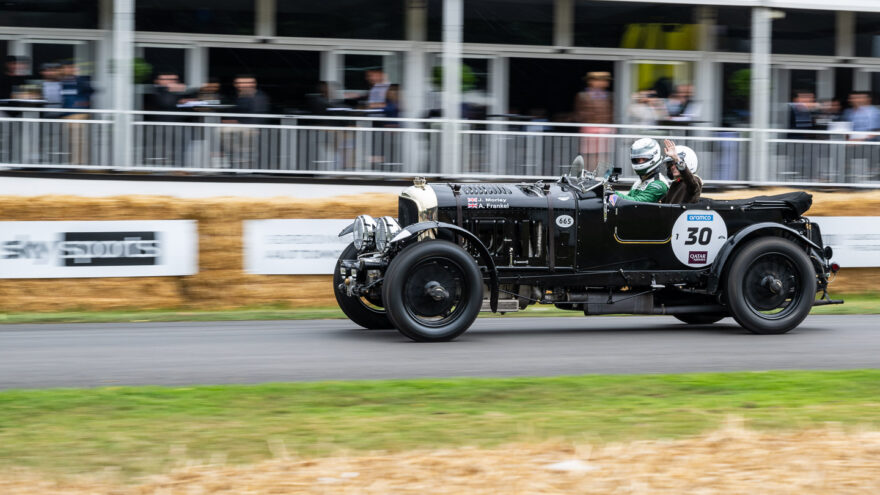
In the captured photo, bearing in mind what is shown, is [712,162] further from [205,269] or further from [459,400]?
[459,400]

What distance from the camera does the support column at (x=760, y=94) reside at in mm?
18188

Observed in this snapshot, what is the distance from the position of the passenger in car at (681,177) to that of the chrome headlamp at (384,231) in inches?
98.2

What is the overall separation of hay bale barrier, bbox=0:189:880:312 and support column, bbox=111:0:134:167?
3180 mm

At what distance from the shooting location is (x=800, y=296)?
1027cm

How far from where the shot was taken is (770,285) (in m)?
10.2

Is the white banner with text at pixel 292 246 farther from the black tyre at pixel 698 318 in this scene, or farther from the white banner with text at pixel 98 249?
the black tyre at pixel 698 318

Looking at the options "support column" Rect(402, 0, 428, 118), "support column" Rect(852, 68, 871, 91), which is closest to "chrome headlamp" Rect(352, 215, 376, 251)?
"support column" Rect(402, 0, 428, 118)

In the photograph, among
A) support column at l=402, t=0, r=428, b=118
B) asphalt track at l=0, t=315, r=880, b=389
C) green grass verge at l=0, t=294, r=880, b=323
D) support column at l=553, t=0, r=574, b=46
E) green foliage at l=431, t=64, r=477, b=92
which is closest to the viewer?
asphalt track at l=0, t=315, r=880, b=389

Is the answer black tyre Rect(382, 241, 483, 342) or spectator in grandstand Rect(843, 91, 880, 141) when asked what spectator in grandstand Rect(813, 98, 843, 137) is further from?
black tyre Rect(382, 241, 483, 342)

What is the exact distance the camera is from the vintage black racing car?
32.5ft

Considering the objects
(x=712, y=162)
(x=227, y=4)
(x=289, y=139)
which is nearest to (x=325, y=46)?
(x=227, y=4)

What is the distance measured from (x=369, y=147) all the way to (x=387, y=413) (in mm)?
10885

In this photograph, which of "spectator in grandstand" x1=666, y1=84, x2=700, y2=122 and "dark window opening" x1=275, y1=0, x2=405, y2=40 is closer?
"spectator in grandstand" x1=666, y1=84, x2=700, y2=122

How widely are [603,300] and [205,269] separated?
218 inches
